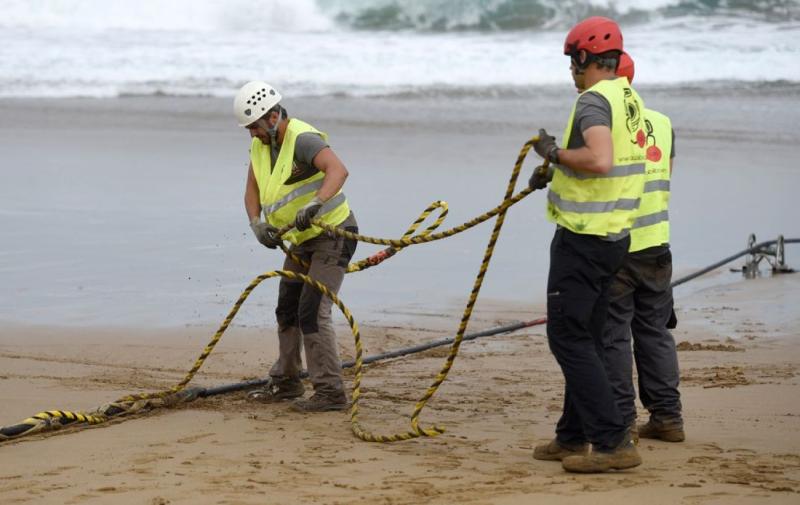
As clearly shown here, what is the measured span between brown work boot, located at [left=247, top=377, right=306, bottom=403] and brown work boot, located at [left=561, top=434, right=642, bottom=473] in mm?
2151

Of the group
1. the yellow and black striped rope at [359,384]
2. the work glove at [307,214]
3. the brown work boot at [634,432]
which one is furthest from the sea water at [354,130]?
the brown work boot at [634,432]

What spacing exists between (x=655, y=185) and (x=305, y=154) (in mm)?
1863

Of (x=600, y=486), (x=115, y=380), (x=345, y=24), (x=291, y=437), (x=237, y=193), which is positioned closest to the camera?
(x=600, y=486)

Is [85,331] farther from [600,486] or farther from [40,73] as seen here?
[40,73]

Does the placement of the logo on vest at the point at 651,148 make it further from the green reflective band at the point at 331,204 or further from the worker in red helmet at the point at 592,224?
the green reflective band at the point at 331,204

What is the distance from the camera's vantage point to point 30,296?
9328mm

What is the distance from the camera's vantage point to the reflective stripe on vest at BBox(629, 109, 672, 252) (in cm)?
584

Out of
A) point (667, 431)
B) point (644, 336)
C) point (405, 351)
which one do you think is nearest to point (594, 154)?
point (644, 336)

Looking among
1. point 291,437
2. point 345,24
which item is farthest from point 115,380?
point 345,24

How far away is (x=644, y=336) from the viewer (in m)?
6.14

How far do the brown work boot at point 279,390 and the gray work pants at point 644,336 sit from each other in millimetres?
1976

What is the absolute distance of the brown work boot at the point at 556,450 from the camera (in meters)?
5.66

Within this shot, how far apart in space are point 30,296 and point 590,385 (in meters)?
5.26

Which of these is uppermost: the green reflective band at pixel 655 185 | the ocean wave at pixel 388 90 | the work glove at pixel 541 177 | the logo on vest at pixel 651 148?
the ocean wave at pixel 388 90
